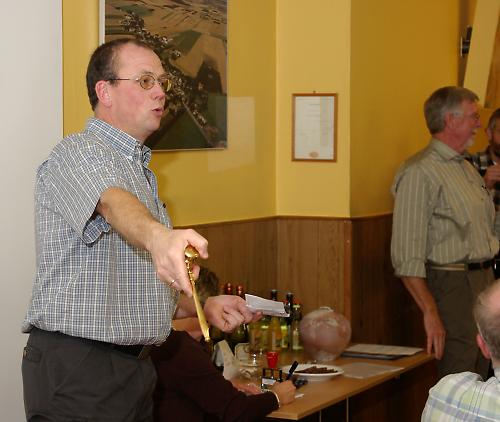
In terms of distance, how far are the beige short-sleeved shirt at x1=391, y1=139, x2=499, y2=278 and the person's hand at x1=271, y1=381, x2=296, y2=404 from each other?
120cm

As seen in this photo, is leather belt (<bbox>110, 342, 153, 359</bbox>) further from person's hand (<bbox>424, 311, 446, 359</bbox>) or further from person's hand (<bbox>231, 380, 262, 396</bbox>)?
person's hand (<bbox>424, 311, 446, 359</bbox>)

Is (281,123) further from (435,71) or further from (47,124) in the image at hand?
(47,124)

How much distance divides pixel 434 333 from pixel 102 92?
2.47m

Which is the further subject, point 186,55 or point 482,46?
point 482,46

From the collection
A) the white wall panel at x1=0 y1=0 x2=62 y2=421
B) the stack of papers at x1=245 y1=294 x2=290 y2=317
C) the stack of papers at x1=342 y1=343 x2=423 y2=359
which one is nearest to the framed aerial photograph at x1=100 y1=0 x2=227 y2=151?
the white wall panel at x1=0 y1=0 x2=62 y2=421

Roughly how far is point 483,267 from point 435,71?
206 cm

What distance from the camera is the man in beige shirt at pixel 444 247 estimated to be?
4984 millimetres

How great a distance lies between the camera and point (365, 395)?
5.07 meters

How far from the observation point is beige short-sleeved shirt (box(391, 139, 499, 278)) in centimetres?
498

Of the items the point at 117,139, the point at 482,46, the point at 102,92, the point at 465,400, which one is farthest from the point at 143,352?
the point at 482,46

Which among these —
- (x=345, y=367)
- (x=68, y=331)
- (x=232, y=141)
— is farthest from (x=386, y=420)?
(x=68, y=331)

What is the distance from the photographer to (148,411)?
3043 mm

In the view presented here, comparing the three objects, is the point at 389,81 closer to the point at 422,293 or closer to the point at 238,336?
the point at 422,293

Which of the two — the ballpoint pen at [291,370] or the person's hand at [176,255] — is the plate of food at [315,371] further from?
the person's hand at [176,255]
